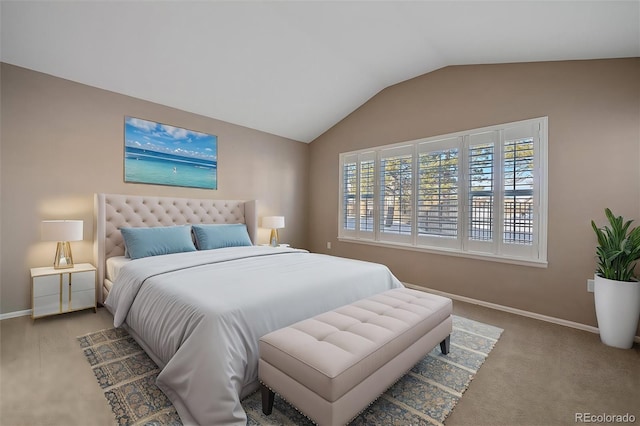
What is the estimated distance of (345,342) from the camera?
1.49 meters

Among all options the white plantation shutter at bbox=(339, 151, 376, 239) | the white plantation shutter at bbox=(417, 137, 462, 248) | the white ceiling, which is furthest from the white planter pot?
the white plantation shutter at bbox=(339, 151, 376, 239)

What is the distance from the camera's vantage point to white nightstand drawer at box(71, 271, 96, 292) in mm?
2869

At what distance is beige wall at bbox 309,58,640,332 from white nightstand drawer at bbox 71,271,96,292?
3.82 meters

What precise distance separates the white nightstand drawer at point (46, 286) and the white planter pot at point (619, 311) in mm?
5005

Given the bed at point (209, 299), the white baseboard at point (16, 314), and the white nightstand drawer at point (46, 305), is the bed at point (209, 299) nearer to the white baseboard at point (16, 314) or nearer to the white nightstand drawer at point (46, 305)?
the white nightstand drawer at point (46, 305)

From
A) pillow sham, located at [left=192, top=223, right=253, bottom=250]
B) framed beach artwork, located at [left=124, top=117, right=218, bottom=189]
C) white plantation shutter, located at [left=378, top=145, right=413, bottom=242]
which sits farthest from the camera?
white plantation shutter, located at [left=378, top=145, right=413, bottom=242]

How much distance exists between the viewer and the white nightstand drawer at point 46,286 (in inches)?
105

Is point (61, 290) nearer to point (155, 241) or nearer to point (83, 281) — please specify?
point (83, 281)

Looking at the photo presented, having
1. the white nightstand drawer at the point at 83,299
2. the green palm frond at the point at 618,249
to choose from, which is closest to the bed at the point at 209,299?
the white nightstand drawer at the point at 83,299

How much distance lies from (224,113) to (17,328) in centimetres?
325

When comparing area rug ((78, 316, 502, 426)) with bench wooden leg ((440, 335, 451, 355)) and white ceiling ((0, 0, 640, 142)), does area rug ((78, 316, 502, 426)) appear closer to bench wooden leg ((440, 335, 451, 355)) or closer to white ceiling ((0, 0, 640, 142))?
bench wooden leg ((440, 335, 451, 355))

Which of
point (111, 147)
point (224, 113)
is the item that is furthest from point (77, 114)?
point (224, 113)

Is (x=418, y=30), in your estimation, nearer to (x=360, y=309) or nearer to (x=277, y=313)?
(x=360, y=309)

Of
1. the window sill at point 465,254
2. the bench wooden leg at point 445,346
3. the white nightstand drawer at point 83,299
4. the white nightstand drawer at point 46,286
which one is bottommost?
the bench wooden leg at point 445,346
